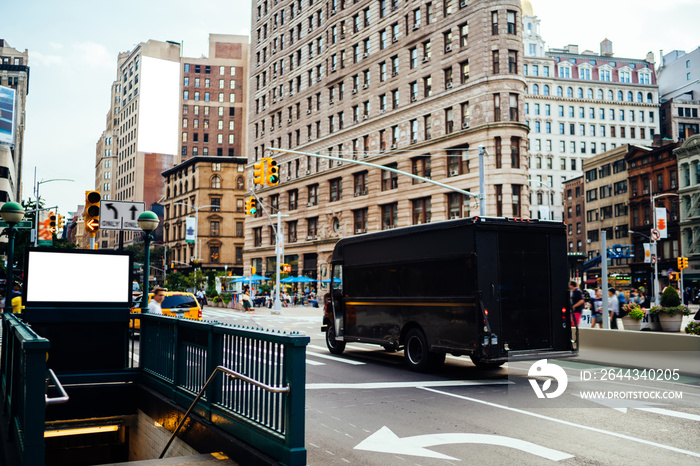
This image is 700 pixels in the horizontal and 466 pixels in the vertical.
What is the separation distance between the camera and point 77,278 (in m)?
10.6

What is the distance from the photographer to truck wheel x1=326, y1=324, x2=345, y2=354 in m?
18.2

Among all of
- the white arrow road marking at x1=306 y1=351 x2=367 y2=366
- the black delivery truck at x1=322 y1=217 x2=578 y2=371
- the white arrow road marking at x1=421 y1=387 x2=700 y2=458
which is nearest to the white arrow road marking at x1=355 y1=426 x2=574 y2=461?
the white arrow road marking at x1=421 y1=387 x2=700 y2=458

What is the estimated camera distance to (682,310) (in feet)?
64.0

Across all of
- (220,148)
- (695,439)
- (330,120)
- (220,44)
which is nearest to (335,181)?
(330,120)

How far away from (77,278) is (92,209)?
199 inches

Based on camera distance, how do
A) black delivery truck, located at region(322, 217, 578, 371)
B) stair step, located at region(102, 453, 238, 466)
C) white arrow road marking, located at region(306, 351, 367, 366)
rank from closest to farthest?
stair step, located at region(102, 453, 238, 466), black delivery truck, located at region(322, 217, 578, 371), white arrow road marking, located at region(306, 351, 367, 366)

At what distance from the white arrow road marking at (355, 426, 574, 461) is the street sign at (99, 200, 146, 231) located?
8891 millimetres

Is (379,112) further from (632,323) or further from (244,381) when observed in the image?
(244,381)

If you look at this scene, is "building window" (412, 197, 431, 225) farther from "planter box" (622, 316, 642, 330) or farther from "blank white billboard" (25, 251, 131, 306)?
"blank white billboard" (25, 251, 131, 306)

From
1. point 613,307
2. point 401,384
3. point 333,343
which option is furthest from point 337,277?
point 613,307

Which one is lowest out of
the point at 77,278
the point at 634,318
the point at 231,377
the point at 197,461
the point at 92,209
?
the point at 197,461

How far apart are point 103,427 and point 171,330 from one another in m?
3.19

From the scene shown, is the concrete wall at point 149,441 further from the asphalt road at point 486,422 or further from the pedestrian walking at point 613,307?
the pedestrian walking at point 613,307

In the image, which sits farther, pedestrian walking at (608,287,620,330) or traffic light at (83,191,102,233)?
pedestrian walking at (608,287,620,330)
